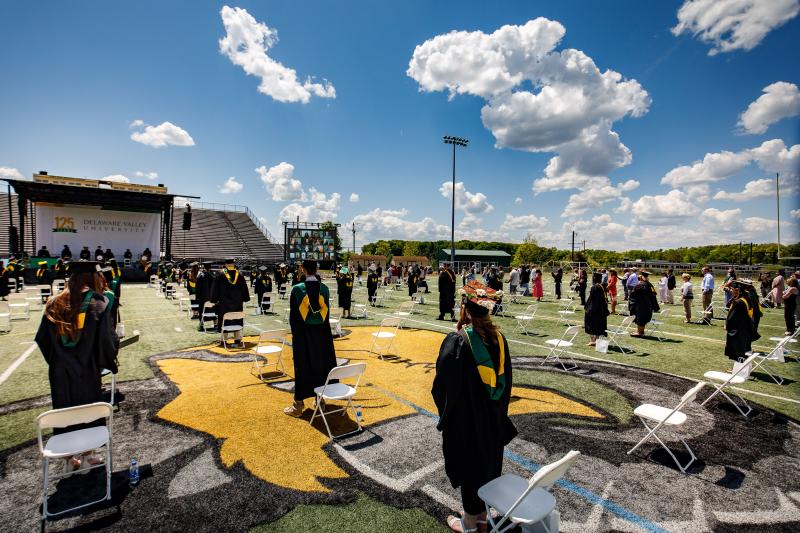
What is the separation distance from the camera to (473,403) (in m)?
2.83

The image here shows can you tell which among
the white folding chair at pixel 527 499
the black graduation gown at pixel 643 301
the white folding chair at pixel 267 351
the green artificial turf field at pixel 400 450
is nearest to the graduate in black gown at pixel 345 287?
the green artificial turf field at pixel 400 450

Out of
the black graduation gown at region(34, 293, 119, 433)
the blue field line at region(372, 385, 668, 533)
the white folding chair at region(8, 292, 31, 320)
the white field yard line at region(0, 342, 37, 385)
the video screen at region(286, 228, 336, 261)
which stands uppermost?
the video screen at region(286, 228, 336, 261)

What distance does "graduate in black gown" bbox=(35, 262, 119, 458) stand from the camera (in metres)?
3.69

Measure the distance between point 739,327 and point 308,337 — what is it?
821 cm

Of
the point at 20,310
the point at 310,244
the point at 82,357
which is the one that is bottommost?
the point at 20,310

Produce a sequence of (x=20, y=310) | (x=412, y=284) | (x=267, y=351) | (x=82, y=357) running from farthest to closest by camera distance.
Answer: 1. (x=412, y=284)
2. (x=20, y=310)
3. (x=267, y=351)
4. (x=82, y=357)

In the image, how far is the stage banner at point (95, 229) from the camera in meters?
31.1

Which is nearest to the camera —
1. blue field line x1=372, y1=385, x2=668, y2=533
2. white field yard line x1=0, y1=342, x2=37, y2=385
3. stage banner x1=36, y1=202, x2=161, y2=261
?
blue field line x1=372, y1=385, x2=668, y2=533

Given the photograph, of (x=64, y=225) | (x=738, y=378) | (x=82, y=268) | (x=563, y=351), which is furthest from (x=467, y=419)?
(x=64, y=225)

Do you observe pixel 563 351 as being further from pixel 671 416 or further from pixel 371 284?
pixel 371 284

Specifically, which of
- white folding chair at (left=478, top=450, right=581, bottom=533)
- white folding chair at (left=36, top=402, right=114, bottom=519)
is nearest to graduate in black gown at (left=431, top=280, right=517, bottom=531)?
white folding chair at (left=478, top=450, right=581, bottom=533)

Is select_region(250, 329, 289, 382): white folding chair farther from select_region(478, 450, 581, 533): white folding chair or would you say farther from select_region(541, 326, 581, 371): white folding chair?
select_region(541, 326, 581, 371): white folding chair

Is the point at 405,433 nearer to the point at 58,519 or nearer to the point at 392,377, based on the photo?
the point at 392,377

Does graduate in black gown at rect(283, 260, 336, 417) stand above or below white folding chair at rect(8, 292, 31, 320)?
above
